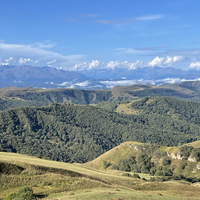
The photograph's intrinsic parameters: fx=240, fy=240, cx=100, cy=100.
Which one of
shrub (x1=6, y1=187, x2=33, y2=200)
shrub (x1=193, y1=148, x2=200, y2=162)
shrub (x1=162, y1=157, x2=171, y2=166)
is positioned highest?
shrub (x1=6, y1=187, x2=33, y2=200)

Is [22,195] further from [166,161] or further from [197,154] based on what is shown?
[197,154]

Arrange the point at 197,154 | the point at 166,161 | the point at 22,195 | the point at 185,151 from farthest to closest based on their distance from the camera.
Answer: the point at 185,151
the point at 166,161
the point at 197,154
the point at 22,195

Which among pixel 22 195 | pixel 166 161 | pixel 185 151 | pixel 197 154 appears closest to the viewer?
pixel 22 195

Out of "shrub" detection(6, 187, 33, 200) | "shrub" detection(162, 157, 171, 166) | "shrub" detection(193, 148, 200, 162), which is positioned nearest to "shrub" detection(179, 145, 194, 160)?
"shrub" detection(193, 148, 200, 162)

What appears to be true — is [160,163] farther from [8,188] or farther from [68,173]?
[8,188]

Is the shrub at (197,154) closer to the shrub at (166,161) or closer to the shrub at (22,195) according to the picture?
the shrub at (166,161)

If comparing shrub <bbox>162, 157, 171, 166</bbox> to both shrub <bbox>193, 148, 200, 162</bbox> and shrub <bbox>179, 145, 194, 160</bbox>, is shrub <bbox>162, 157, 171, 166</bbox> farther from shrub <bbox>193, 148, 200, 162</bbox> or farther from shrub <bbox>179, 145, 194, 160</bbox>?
shrub <bbox>193, 148, 200, 162</bbox>

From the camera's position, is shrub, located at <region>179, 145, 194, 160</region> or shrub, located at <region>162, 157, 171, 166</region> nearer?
shrub, located at <region>162, 157, 171, 166</region>

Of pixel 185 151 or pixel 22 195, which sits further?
pixel 185 151

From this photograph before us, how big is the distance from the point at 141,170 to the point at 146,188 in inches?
4965

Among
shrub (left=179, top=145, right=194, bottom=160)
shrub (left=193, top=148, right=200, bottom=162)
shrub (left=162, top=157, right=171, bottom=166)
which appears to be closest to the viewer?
shrub (left=193, top=148, right=200, bottom=162)

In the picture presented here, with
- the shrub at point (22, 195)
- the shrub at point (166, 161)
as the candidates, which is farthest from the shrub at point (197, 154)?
the shrub at point (22, 195)

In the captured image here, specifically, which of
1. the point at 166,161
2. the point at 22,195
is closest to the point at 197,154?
the point at 166,161

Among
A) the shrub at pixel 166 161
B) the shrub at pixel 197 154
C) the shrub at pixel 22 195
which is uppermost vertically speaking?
the shrub at pixel 22 195
